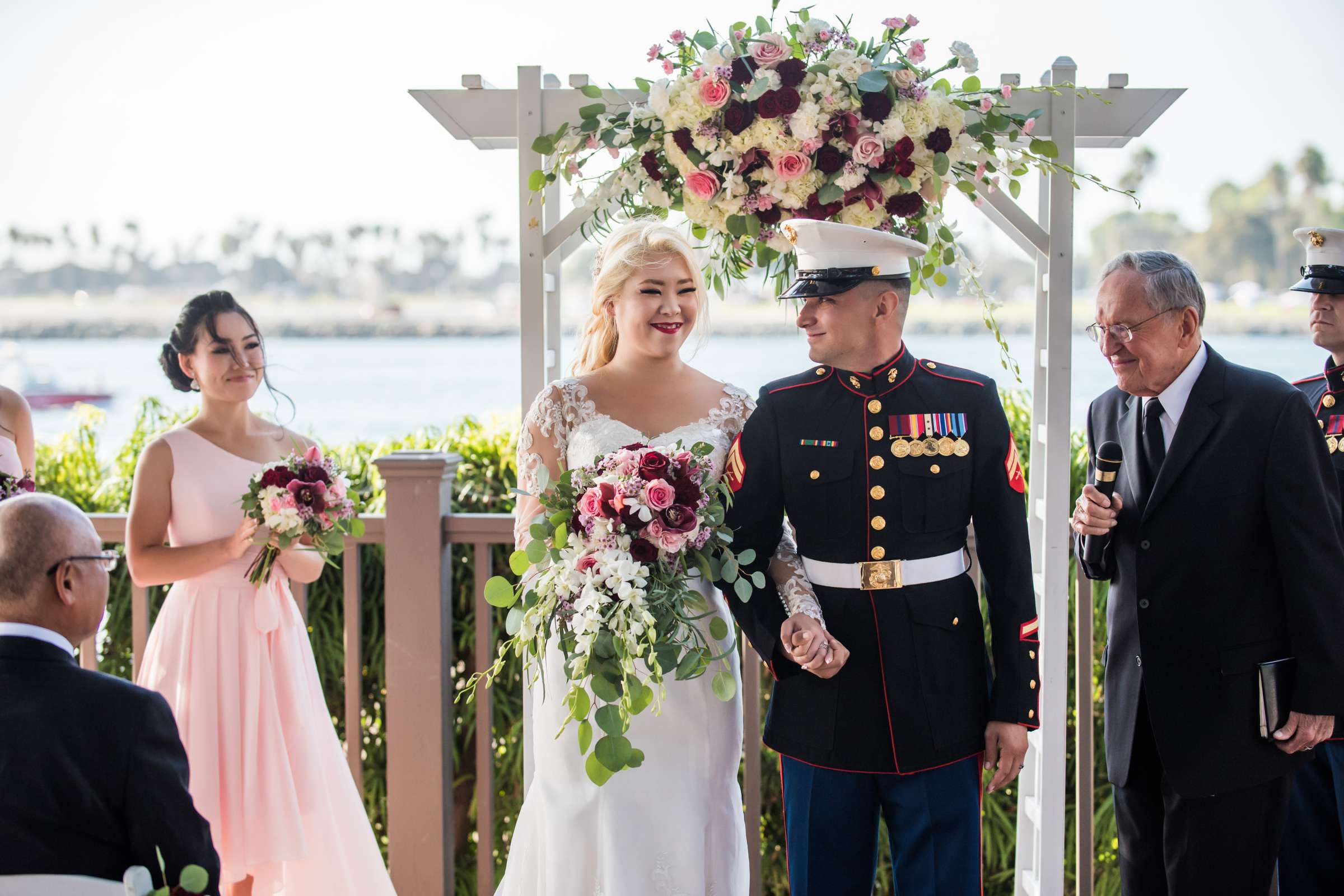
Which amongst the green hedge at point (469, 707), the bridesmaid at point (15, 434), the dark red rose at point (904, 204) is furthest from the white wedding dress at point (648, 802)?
the bridesmaid at point (15, 434)

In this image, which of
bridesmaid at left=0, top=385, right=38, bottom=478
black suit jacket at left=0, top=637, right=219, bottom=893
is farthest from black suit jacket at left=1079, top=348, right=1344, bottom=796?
bridesmaid at left=0, top=385, right=38, bottom=478

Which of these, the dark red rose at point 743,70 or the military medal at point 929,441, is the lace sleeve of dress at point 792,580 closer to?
the military medal at point 929,441

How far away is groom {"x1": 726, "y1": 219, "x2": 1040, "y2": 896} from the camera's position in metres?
2.06

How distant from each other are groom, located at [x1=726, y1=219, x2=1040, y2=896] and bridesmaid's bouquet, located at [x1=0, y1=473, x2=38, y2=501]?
168 centimetres

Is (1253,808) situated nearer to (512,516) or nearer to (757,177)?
(757,177)

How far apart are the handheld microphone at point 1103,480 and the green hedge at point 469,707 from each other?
3.63 feet

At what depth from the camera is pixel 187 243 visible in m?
42.5

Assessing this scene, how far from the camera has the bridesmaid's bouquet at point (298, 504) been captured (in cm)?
250

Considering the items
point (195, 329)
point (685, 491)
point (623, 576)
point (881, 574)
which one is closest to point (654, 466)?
point (685, 491)

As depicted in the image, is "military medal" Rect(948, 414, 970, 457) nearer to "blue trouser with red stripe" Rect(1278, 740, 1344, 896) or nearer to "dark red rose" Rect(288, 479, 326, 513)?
"blue trouser with red stripe" Rect(1278, 740, 1344, 896)

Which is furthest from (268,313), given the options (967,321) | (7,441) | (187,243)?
(7,441)

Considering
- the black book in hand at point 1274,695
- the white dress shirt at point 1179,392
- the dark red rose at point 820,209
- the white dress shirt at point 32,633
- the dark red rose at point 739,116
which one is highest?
the dark red rose at point 739,116

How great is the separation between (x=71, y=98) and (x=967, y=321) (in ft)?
127

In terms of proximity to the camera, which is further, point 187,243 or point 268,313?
point 187,243
